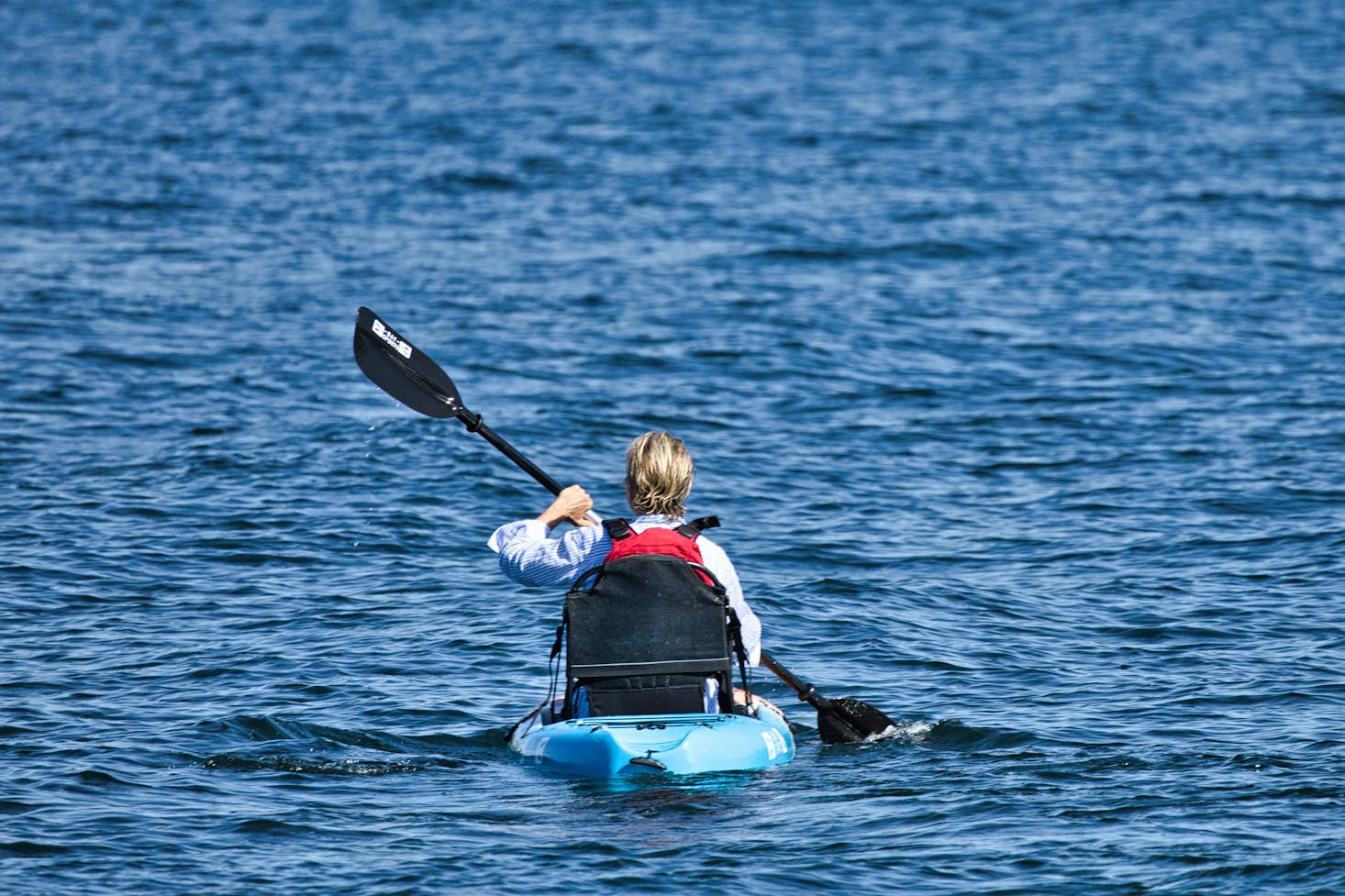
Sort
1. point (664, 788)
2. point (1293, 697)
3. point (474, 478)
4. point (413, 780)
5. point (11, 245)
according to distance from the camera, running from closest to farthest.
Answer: point (664, 788), point (413, 780), point (1293, 697), point (474, 478), point (11, 245)

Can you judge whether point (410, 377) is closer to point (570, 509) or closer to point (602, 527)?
point (570, 509)

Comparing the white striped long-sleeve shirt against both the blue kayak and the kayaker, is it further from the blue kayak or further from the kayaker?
the blue kayak

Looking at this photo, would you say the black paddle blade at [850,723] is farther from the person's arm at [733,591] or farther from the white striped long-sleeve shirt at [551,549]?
the white striped long-sleeve shirt at [551,549]

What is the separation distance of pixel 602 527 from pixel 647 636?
0.47 metres

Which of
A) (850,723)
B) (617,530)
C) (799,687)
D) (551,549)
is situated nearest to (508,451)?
(551,549)

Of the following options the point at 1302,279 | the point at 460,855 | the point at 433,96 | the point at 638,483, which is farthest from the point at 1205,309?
the point at 433,96

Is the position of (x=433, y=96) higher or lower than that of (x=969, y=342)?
higher

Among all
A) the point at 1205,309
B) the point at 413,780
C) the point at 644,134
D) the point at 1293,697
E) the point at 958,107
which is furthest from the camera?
the point at 958,107

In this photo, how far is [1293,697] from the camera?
346 inches

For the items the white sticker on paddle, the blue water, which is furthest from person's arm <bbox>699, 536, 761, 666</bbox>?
the white sticker on paddle

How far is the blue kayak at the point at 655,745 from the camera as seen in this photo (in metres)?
6.96

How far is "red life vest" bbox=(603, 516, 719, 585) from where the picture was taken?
23.4 feet

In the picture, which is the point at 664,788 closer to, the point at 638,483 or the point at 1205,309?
the point at 638,483

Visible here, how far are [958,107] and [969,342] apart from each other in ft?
47.5
